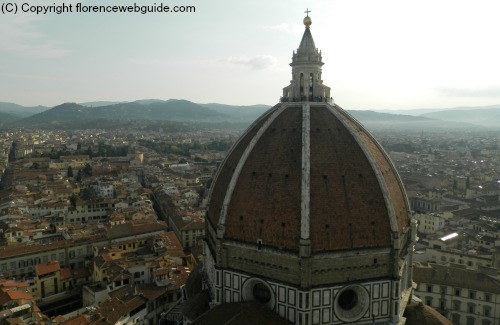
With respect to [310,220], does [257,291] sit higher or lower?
lower

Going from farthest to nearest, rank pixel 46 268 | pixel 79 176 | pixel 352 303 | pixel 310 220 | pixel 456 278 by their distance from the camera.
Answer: pixel 79 176 → pixel 46 268 → pixel 456 278 → pixel 352 303 → pixel 310 220

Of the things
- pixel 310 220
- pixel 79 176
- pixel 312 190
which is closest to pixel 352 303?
pixel 310 220

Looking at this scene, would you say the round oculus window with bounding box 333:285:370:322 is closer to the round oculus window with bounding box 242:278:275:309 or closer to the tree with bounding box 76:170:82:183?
the round oculus window with bounding box 242:278:275:309

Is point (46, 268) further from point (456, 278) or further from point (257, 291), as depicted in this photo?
point (456, 278)

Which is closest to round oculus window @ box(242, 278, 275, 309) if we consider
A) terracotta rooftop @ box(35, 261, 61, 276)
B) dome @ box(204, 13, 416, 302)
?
dome @ box(204, 13, 416, 302)

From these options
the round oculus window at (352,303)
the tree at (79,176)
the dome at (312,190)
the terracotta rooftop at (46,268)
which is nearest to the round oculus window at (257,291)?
the dome at (312,190)

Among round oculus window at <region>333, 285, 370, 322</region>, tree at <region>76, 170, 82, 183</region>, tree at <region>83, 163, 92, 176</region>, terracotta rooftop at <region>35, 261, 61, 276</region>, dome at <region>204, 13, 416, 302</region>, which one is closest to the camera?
dome at <region>204, 13, 416, 302</region>

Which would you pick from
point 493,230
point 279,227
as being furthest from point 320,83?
point 493,230

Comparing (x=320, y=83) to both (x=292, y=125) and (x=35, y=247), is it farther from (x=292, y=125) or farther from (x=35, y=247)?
(x=35, y=247)

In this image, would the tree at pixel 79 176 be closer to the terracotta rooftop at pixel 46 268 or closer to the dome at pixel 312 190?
the terracotta rooftop at pixel 46 268
